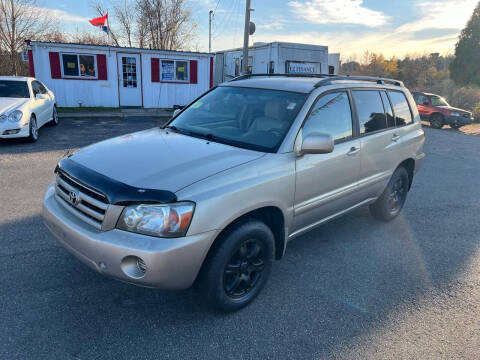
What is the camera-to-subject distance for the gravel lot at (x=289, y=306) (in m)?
2.56

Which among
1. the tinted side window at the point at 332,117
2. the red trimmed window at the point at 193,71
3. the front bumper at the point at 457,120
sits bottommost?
the front bumper at the point at 457,120

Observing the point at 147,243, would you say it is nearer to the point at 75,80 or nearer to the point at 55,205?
the point at 55,205

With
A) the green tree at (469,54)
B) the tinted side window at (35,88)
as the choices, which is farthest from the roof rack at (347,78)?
the green tree at (469,54)

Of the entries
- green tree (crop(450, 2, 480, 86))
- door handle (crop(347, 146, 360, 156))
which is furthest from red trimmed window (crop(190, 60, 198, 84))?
green tree (crop(450, 2, 480, 86))

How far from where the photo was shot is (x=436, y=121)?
17.4 metres

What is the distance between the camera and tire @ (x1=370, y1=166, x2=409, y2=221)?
476 cm

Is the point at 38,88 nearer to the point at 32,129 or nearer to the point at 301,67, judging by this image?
the point at 32,129

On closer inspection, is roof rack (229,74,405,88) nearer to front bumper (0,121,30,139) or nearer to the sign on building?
front bumper (0,121,30,139)

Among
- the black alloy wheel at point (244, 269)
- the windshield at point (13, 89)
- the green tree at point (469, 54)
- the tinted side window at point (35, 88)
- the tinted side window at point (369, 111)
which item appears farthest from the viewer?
the green tree at point (469, 54)

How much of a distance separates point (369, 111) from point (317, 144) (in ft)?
5.00

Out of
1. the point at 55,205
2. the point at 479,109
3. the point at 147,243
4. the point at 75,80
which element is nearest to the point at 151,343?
the point at 147,243

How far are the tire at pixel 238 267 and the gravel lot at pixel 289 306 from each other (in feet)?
0.50

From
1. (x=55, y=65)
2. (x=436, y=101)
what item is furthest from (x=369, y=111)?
(x=436, y=101)

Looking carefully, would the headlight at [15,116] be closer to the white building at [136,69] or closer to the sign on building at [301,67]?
the white building at [136,69]
